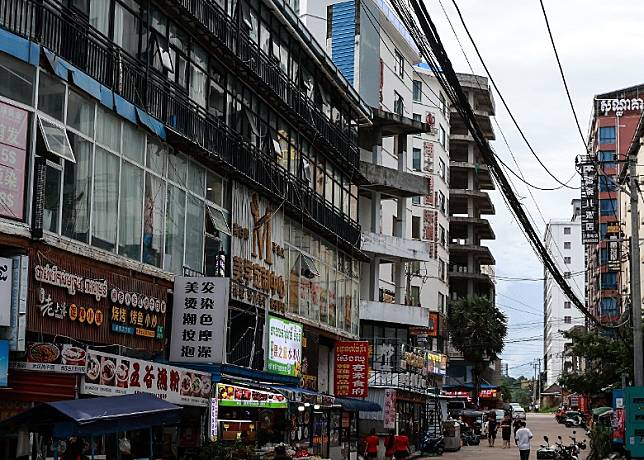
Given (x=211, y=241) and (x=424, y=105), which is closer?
(x=211, y=241)

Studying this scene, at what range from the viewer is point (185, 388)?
2342 cm

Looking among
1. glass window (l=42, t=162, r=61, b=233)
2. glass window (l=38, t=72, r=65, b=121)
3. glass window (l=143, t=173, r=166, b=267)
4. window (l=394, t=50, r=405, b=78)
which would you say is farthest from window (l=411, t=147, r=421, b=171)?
glass window (l=42, t=162, r=61, b=233)

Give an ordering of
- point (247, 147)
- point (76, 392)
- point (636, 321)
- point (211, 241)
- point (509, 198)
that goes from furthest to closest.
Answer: point (636, 321)
point (247, 147)
point (211, 241)
point (509, 198)
point (76, 392)

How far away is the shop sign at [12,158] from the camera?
59.8 ft

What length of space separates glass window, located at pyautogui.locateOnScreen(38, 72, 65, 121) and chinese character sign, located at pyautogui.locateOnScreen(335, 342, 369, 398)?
2153 cm

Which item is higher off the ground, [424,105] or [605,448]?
[424,105]

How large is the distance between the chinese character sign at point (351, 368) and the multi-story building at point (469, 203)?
56.9 meters

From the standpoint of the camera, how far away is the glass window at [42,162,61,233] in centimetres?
1972

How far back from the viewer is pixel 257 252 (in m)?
31.6

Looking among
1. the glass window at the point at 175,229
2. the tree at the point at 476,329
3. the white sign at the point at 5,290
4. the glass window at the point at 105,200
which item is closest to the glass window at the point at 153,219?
the glass window at the point at 175,229

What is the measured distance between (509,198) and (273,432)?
42.1 ft

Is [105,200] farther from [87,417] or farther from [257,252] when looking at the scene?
[257,252]

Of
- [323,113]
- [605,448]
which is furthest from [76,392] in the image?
[605,448]

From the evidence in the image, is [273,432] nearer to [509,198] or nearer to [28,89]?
[509,198]
